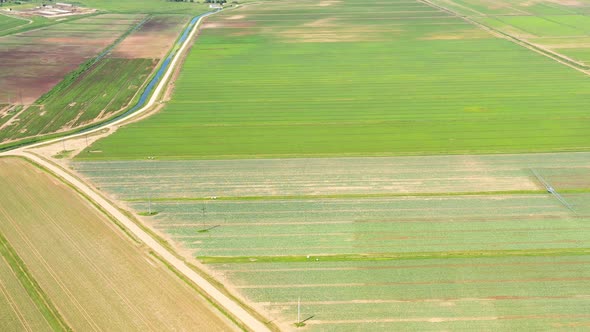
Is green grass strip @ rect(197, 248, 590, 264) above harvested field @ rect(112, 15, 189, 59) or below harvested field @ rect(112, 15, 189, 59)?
below

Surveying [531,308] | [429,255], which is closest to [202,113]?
[429,255]

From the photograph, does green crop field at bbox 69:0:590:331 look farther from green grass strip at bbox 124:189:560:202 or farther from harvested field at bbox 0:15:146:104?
harvested field at bbox 0:15:146:104

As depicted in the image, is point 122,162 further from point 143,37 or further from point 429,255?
point 143,37

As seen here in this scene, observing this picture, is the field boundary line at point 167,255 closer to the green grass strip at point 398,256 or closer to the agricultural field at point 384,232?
the agricultural field at point 384,232

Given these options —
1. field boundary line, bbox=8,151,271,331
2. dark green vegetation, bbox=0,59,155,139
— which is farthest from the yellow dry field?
dark green vegetation, bbox=0,59,155,139

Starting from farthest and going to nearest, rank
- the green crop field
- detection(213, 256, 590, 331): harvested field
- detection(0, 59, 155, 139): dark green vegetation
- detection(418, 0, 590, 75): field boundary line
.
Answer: detection(418, 0, 590, 75): field boundary line, detection(0, 59, 155, 139): dark green vegetation, the green crop field, detection(213, 256, 590, 331): harvested field

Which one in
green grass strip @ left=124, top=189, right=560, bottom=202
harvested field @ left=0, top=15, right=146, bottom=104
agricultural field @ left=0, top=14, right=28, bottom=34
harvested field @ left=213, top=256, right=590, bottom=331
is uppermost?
agricultural field @ left=0, top=14, right=28, bottom=34

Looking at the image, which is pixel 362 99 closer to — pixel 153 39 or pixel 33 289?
pixel 33 289
